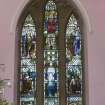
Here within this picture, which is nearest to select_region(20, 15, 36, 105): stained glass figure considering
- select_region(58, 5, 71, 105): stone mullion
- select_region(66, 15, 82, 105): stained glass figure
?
select_region(58, 5, 71, 105): stone mullion

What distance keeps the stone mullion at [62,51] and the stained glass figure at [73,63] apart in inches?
4.1

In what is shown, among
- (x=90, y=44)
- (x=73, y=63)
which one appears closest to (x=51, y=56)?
(x=73, y=63)

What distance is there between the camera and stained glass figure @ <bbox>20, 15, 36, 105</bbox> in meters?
10.4

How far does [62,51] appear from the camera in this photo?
10.6 m

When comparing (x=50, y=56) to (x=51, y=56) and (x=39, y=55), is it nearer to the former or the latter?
(x=51, y=56)

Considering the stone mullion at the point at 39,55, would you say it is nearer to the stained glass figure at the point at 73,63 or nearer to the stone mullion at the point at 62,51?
the stone mullion at the point at 62,51

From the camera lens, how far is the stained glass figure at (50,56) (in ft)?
34.4

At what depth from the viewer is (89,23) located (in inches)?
381

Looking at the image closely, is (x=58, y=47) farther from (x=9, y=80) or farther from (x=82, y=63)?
(x=9, y=80)

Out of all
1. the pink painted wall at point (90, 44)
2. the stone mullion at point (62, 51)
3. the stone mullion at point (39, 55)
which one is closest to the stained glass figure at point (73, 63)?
the stone mullion at point (62, 51)

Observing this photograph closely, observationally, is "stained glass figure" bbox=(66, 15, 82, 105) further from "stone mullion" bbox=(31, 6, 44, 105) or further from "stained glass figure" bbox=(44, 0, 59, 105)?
"stone mullion" bbox=(31, 6, 44, 105)

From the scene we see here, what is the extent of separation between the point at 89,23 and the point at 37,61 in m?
1.64

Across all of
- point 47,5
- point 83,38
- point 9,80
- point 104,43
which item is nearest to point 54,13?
point 47,5

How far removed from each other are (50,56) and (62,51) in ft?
1.02
